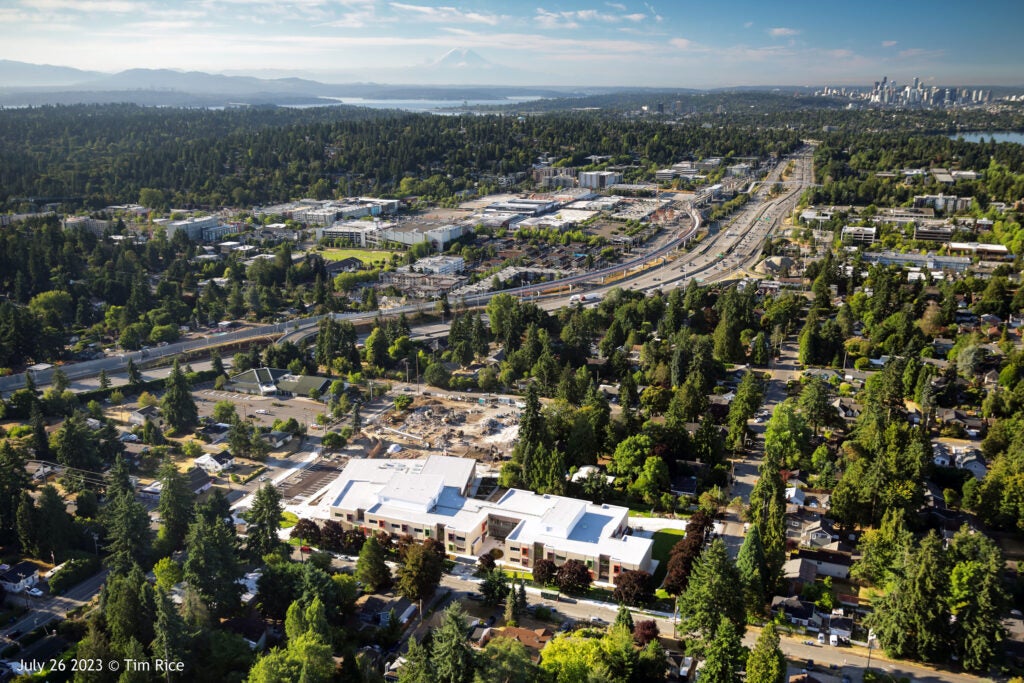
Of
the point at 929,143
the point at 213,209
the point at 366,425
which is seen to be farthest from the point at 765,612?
the point at 929,143

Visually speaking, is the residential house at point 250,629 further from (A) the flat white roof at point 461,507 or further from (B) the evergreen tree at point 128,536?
(A) the flat white roof at point 461,507

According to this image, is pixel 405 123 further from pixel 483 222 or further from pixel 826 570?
pixel 826 570

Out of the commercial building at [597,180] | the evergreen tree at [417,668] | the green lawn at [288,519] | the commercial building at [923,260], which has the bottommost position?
the green lawn at [288,519]

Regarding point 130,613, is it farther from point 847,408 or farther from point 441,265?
point 441,265

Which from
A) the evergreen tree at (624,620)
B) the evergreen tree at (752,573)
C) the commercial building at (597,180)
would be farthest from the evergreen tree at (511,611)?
the commercial building at (597,180)

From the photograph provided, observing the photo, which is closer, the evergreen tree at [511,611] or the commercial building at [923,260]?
the evergreen tree at [511,611]

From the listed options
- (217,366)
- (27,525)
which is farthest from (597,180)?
(27,525)

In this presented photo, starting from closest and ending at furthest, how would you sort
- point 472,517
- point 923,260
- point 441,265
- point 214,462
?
point 472,517
point 214,462
point 923,260
point 441,265
